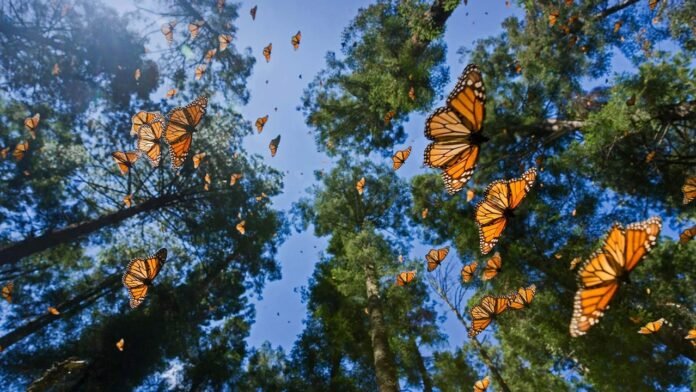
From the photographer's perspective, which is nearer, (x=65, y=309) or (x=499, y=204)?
(x=499, y=204)

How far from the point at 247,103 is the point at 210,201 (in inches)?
166

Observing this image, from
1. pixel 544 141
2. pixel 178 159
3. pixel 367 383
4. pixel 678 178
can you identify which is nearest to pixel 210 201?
pixel 178 159

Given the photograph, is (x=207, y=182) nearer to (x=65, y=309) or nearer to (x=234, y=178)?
(x=234, y=178)

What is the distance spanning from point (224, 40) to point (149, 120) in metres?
5.62

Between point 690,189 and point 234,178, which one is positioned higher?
point 234,178

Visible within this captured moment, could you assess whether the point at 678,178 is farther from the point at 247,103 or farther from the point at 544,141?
the point at 247,103

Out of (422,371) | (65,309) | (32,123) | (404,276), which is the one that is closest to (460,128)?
(404,276)

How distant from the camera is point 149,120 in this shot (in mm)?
8781

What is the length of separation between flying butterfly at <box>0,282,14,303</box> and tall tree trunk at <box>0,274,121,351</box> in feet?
3.43

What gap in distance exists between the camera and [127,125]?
12.9 meters

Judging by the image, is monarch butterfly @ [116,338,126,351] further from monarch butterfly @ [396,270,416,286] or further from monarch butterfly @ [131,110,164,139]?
monarch butterfly @ [396,270,416,286]

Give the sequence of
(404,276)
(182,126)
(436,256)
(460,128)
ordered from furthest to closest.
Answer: (404,276)
(436,256)
(182,126)
(460,128)

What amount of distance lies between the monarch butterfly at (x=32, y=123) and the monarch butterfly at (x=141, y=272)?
314 inches

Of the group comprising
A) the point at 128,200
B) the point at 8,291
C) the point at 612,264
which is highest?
the point at 128,200
